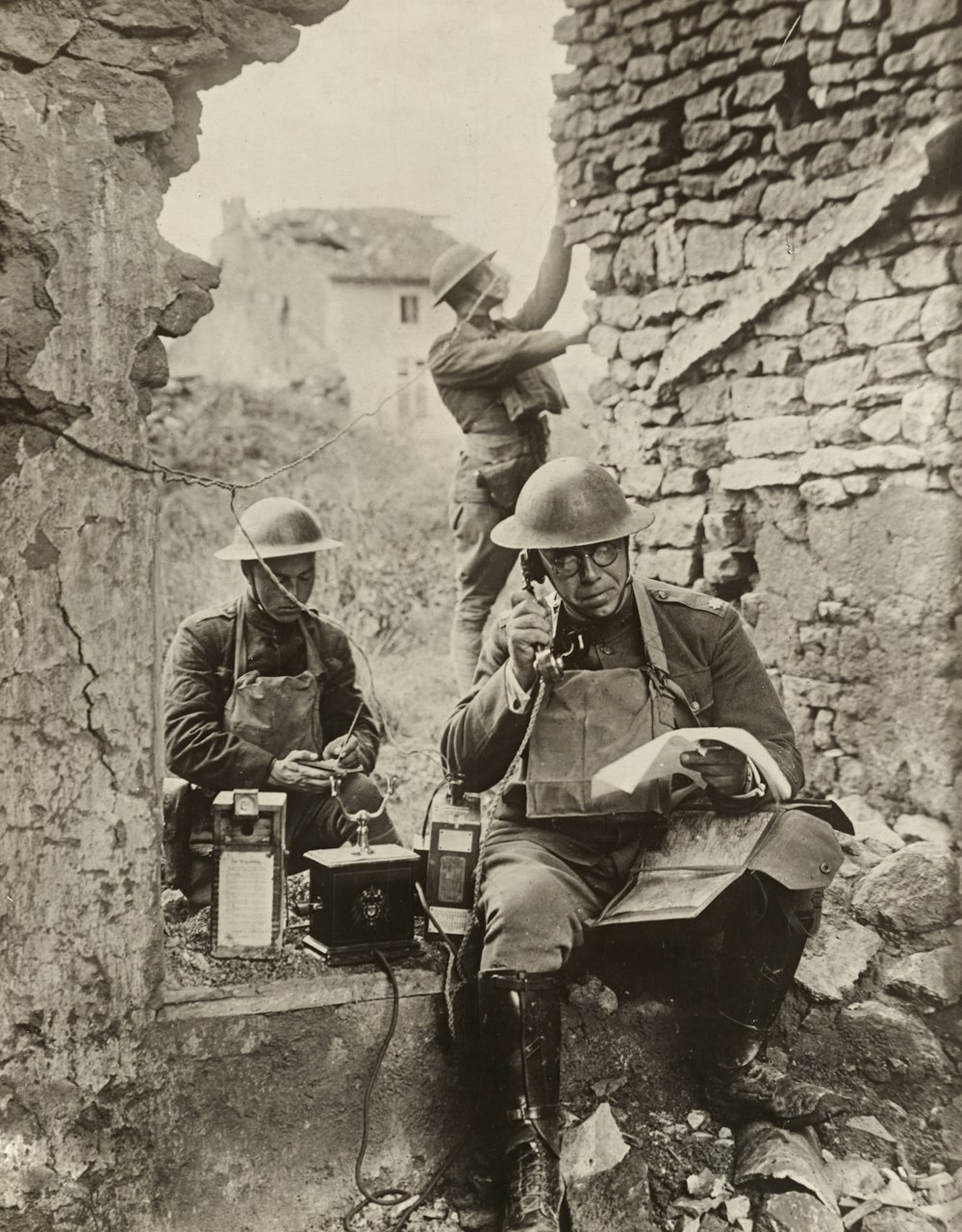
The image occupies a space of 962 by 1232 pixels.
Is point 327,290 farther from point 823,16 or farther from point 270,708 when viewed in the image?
point 270,708

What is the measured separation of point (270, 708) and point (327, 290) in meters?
18.3

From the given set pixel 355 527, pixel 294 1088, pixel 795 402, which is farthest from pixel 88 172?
pixel 355 527

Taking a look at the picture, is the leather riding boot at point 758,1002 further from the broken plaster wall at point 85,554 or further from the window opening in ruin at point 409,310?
the window opening in ruin at point 409,310

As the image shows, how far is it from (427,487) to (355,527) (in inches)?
93.3

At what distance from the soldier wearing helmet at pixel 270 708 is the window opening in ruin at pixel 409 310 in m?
17.6

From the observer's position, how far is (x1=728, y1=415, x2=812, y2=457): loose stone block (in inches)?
234

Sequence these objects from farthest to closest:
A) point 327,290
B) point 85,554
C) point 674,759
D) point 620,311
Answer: point 327,290
point 620,311
point 674,759
point 85,554

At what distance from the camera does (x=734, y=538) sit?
6.30m

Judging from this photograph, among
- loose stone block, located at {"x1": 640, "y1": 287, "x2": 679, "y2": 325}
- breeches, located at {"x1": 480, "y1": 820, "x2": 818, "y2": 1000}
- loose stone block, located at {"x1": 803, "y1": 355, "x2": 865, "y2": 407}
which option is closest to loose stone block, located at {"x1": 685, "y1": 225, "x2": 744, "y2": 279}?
loose stone block, located at {"x1": 640, "y1": 287, "x2": 679, "y2": 325}

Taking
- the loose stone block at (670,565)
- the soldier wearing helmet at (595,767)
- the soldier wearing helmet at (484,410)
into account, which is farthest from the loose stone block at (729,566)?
the soldier wearing helmet at (595,767)

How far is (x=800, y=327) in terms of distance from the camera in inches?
233

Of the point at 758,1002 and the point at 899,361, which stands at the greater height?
the point at 899,361

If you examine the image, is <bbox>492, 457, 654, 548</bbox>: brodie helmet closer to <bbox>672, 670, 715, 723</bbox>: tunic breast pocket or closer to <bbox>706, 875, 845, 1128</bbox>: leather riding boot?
<bbox>672, 670, 715, 723</bbox>: tunic breast pocket

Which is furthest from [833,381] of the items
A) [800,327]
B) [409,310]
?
[409,310]
